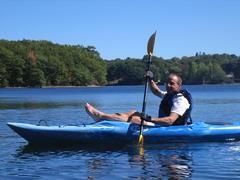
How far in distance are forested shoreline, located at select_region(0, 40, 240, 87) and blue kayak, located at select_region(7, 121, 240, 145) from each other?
72429mm

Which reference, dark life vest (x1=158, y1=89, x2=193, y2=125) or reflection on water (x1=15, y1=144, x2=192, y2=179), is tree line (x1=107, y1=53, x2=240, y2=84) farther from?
reflection on water (x1=15, y1=144, x2=192, y2=179)

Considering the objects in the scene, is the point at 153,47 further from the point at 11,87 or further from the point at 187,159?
the point at 11,87

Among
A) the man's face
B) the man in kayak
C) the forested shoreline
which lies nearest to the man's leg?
the man in kayak

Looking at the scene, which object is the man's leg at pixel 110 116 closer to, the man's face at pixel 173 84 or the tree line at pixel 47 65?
the man's face at pixel 173 84

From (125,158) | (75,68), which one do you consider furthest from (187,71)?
(125,158)

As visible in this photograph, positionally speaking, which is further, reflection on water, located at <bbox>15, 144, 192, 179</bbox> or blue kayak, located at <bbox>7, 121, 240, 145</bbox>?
blue kayak, located at <bbox>7, 121, 240, 145</bbox>

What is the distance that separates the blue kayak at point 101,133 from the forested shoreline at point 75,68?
7243cm

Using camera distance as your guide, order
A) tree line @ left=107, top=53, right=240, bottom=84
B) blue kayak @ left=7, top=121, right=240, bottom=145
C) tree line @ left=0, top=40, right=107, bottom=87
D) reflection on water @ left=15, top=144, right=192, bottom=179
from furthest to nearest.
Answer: tree line @ left=107, top=53, right=240, bottom=84 < tree line @ left=0, top=40, right=107, bottom=87 < blue kayak @ left=7, top=121, right=240, bottom=145 < reflection on water @ left=15, top=144, right=192, bottom=179

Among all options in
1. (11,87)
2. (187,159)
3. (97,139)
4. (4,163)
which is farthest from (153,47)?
(11,87)

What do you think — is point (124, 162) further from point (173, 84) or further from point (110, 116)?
point (173, 84)

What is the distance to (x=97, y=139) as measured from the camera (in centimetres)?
1236

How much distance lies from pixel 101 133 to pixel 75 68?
Result: 108575 mm

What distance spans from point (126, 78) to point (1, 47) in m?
45.3

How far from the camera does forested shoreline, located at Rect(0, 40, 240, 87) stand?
4208 inches
